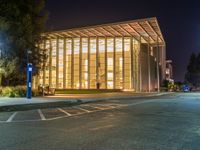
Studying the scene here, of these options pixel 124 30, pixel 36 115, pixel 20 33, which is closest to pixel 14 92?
pixel 20 33

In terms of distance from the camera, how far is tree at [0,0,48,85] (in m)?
27.5

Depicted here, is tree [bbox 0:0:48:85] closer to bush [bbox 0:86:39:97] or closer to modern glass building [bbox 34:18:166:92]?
bush [bbox 0:86:39:97]

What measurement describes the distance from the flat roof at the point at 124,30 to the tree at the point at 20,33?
12.3 meters

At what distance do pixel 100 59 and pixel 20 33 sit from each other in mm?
32577

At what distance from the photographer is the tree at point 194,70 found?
10906 centimetres

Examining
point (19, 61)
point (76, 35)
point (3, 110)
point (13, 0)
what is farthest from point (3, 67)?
point (76, 35)

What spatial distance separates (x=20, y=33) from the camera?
28.2 m

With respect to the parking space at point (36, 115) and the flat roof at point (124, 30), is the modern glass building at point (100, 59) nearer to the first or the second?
the flat roof at point (124, 30)

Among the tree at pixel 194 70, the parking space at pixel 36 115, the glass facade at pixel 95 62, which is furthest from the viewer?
the tree at pixel 194 70

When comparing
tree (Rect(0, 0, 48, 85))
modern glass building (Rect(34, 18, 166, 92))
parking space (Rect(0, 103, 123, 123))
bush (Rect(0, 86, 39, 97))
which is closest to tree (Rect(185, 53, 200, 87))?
modern glass building (Rect(34, 18, 166, 92))

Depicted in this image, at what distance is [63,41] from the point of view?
63.2m

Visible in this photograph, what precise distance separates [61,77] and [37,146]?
56.7 m

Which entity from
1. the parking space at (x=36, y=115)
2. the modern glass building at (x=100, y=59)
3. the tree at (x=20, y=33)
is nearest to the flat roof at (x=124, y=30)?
the modern glass building at (x=100, y=59)

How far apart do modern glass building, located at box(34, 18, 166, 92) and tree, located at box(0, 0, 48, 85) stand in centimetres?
2351
